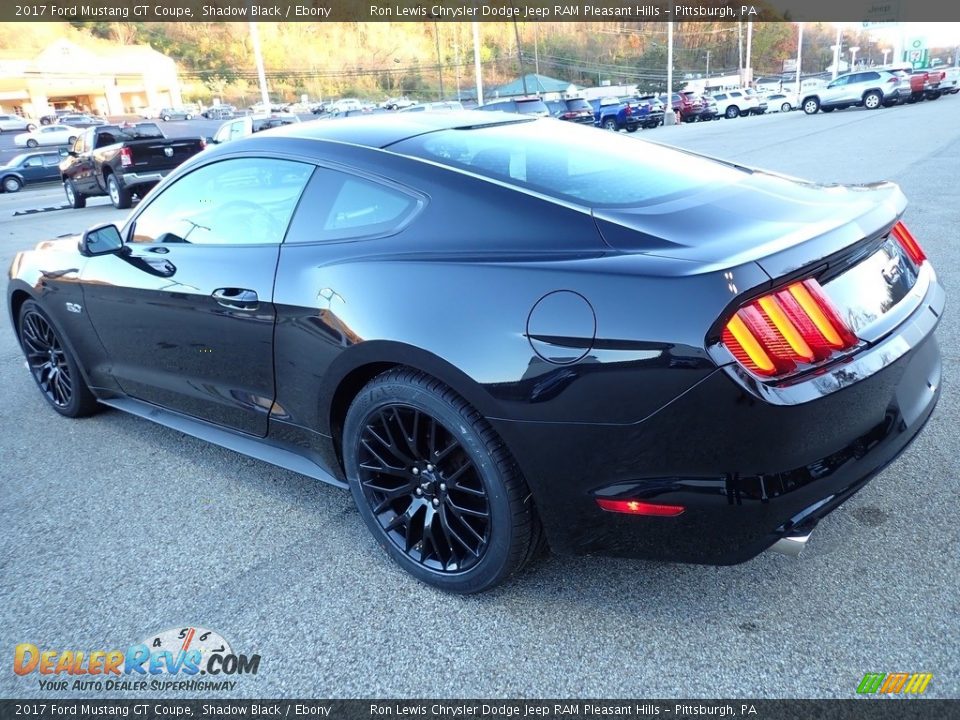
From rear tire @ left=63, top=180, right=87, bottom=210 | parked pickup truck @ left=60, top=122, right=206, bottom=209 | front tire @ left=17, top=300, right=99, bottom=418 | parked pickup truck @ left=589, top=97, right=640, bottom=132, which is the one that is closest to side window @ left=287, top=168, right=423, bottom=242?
front tire @ left=17, top=300, right=99, bottom=418

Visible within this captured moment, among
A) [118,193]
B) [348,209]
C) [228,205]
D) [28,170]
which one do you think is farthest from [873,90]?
[348,209]

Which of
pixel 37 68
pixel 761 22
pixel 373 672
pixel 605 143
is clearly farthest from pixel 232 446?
pixel 761 22

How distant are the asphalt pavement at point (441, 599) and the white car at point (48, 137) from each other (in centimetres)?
4927

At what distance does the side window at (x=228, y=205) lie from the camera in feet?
9.61

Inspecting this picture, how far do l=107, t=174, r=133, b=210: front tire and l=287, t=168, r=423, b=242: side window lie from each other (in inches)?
599

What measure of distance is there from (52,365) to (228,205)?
1.94 meters

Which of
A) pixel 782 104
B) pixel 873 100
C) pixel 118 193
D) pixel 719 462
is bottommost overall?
pixel 782 104

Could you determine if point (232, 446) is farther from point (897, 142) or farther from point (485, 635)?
point (897, 142)

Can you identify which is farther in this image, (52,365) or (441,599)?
(52,365)

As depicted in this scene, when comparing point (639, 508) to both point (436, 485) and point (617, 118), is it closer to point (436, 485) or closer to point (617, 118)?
point (436, 485)

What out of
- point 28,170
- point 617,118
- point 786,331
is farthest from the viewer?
point 617,118

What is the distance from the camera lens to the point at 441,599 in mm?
2527
